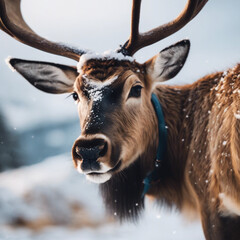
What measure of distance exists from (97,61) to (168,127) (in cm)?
92

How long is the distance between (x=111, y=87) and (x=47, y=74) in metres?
0.83

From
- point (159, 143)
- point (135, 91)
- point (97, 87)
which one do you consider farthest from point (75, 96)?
point (159, 143)

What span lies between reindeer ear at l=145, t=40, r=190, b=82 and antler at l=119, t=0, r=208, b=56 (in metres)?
0.26

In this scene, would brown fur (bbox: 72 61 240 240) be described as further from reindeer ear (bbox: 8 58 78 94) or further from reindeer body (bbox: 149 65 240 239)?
reindeer ear (bbox: 8 58 78 94)

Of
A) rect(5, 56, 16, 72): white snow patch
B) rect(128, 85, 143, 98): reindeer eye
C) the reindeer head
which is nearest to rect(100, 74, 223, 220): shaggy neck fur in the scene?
the reindeer head

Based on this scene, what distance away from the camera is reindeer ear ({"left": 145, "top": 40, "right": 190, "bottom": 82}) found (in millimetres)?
3467

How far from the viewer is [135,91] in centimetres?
335

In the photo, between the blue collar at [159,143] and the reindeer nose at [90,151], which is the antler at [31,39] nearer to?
the blue collar at [159,143]

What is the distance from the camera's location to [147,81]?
3564mm

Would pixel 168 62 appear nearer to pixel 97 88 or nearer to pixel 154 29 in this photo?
pixel 154 29

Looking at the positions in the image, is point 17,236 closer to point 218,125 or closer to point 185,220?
point 185,220

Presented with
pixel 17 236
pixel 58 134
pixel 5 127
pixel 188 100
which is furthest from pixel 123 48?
pixel 5 127

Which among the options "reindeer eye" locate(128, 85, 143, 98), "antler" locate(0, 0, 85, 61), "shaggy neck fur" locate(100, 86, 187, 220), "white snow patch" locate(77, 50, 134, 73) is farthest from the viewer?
"antler" locate(0, 0, 85, 61)

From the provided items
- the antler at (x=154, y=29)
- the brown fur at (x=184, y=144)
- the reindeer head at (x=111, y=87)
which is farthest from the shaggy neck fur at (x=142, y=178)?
the antler at (x=154, y=29)
